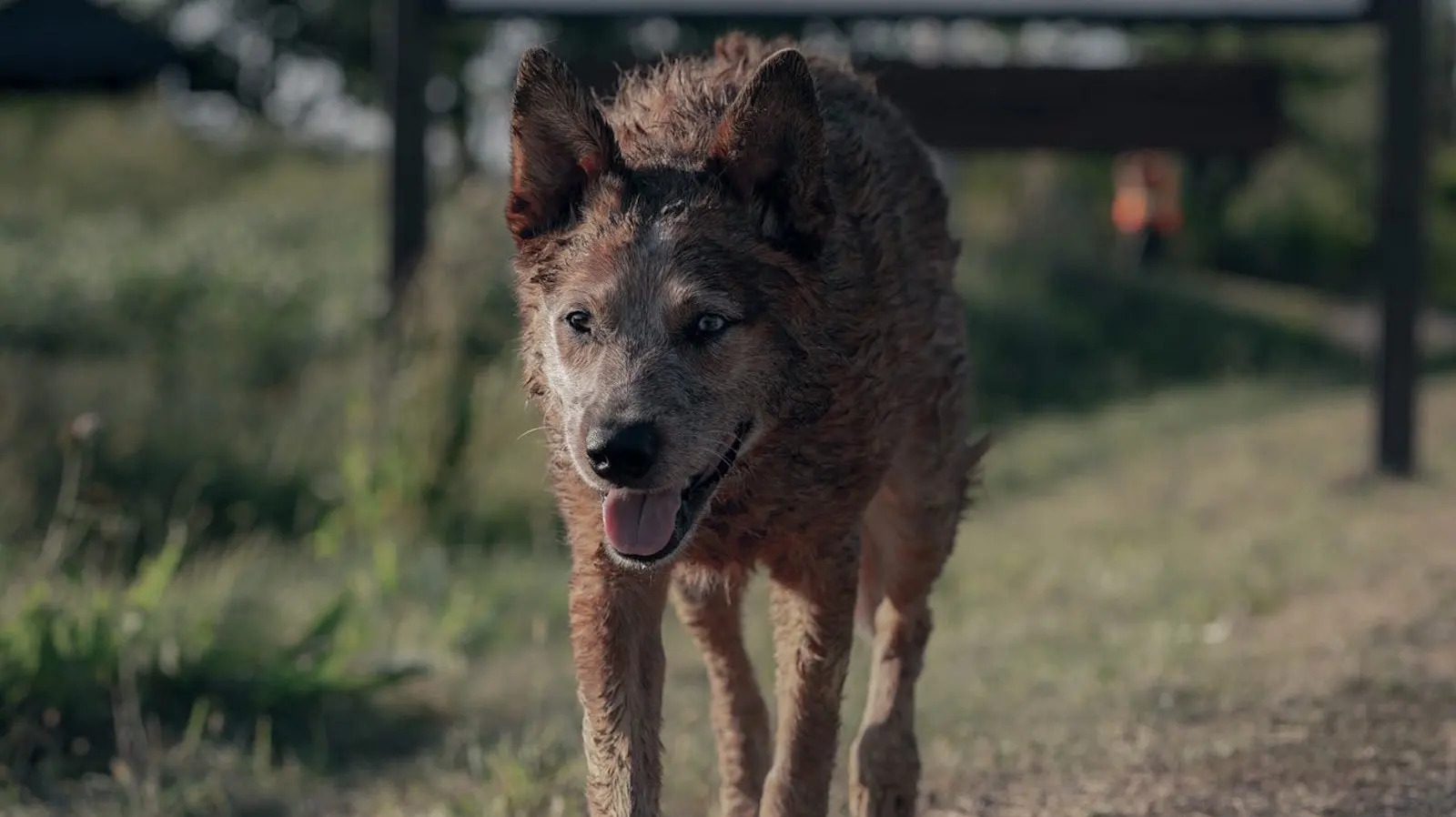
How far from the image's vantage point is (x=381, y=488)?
32.1 feet

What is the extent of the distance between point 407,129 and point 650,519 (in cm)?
723

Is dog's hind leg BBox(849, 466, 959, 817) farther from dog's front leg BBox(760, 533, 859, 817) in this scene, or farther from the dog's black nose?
the dog's black nose

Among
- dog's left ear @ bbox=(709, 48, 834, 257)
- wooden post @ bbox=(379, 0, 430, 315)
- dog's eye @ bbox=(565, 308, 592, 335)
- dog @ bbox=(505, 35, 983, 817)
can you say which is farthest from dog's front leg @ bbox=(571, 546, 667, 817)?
wooden post @ bbox=(379, 0, 430, 315)

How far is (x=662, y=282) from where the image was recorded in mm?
4082

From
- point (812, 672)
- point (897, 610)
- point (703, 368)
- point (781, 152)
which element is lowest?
point (897, 610)

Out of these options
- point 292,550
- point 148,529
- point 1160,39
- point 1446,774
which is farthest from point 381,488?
point 1160,39

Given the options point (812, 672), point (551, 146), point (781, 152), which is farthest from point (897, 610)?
point (551, 146)

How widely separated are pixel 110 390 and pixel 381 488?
2.04 meters

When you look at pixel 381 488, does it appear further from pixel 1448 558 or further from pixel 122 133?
pixel 122 133

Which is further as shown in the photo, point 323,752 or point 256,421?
point 256,421

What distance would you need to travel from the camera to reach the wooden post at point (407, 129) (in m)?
10.7

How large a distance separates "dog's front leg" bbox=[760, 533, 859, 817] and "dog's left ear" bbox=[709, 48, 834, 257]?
2.50ft

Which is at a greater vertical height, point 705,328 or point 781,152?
point 781,152

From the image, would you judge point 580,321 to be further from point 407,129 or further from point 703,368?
point 407,129
